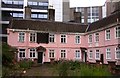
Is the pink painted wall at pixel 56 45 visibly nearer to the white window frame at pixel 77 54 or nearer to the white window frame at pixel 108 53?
the white window frame at pixel 77 54

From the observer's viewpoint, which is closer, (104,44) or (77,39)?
(104,44)

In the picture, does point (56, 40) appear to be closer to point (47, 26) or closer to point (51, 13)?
point (47, 26)

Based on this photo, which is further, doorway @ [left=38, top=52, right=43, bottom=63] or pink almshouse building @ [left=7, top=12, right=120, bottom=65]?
doorway @ [left=38, top=52, right=43, bottom=63]

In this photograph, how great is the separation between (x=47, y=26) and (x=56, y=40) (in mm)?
3172

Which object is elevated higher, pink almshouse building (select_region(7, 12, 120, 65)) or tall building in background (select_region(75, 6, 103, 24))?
tall building in background (select_region(75, 6, 103, 24))

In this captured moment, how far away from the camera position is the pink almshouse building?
4005 centimetres

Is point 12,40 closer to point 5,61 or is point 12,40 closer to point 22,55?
point 22,55

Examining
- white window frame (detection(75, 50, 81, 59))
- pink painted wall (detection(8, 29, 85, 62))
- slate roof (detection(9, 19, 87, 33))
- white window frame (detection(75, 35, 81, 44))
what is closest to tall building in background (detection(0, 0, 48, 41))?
slate roof (detection(9, 19, 87, 33))

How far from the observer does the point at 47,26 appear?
44344mm

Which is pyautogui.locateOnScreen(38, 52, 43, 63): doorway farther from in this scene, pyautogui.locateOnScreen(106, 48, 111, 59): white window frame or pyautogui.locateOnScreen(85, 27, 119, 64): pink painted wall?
pyautogui.locateOnScreen(106, 48, 111, 59): white window frame

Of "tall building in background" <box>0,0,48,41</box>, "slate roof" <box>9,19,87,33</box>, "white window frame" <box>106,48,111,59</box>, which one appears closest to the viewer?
"white window frame" <box>106,48,111,59</box>

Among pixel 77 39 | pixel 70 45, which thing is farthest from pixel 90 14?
pixel 70 45

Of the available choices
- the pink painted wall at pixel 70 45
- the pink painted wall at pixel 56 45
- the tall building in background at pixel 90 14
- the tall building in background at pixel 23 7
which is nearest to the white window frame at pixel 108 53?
the pink painted wall at pixel 70 45

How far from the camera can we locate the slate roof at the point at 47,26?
42.6 m
